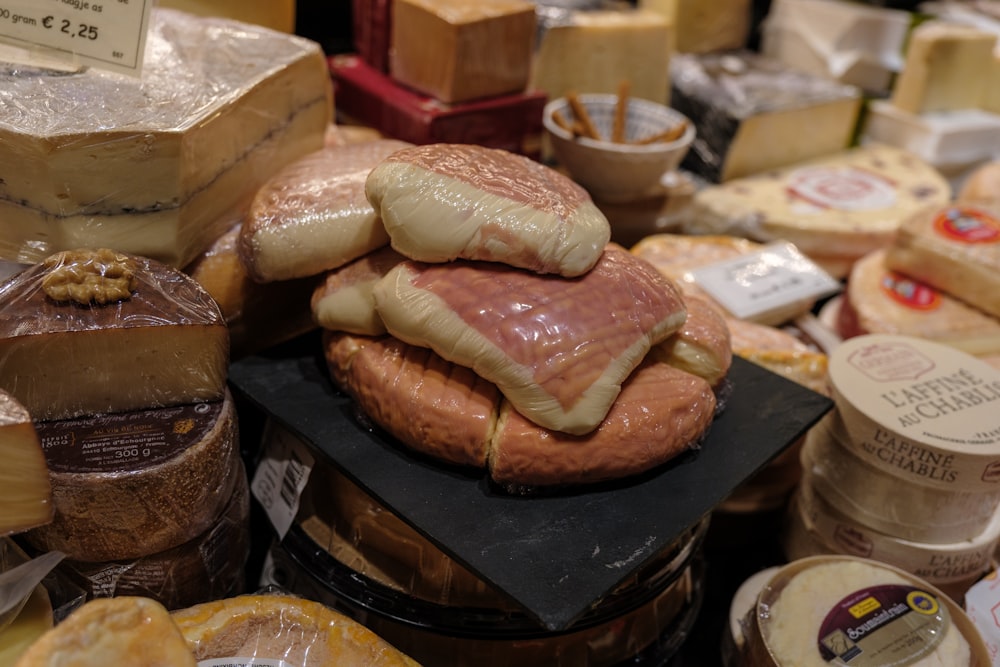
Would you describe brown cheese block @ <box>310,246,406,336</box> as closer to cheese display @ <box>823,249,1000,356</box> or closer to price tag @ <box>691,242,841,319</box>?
price tag @ <box>691,242,841,319</box>

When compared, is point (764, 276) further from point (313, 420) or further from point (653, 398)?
point (313, 420)

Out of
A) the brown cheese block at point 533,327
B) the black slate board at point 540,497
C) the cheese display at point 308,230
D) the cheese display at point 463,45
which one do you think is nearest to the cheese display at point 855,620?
the black slate board at point 540,497

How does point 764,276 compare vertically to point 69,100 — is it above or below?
below

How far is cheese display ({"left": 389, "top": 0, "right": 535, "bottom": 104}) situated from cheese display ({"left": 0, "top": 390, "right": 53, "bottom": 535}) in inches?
53.9

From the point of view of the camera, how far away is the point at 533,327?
128 centimetres

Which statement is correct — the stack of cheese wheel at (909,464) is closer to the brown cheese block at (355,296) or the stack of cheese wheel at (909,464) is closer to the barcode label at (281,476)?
the brown cheese block at (355,296)

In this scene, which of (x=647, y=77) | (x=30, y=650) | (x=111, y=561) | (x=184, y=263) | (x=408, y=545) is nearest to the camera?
(x=30, y=650)

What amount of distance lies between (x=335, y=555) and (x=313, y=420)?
264 millimetres

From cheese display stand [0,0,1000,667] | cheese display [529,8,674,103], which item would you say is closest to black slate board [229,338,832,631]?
cheese display stand [0,0,1000,667]

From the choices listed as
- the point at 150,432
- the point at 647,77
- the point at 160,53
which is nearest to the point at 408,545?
the point at 150,432

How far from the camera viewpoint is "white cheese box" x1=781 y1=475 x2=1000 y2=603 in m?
1.73

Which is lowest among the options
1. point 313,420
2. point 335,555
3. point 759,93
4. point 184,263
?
point 335,555

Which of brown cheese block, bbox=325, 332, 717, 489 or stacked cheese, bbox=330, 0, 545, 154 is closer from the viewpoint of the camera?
brown cheese block, bbox=325, 332, 717, 489

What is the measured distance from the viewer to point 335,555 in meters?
1.53
